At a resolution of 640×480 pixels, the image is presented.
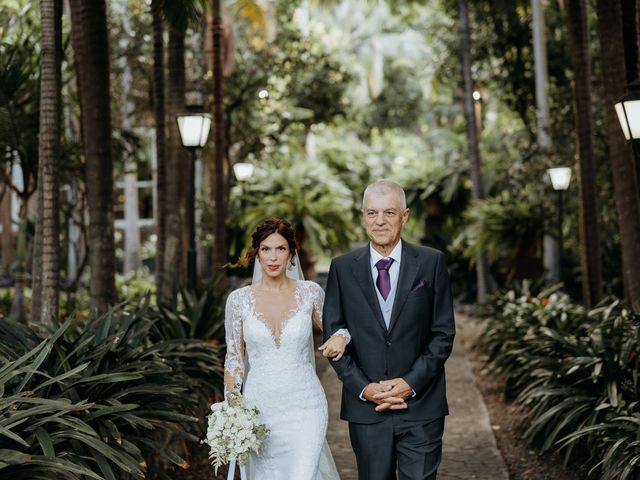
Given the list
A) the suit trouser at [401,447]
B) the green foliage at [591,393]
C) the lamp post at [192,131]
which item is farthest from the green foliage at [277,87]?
the suit trouser at [401,447]

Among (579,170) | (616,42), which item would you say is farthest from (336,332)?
(579,170)

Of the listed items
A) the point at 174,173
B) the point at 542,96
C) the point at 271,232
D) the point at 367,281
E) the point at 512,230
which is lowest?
the point at 367,281

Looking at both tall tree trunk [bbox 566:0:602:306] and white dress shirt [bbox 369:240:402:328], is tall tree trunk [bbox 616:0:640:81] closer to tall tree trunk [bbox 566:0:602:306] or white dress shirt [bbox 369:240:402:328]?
tall tree trunk [bbox 566:0:602:306]

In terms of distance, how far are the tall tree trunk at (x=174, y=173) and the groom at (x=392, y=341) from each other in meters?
7.34

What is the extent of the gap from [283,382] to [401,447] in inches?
33.3

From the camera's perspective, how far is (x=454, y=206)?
27672 mm

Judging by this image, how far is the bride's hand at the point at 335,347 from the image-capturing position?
4.53 meters

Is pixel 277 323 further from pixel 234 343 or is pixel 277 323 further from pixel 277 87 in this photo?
pixel 277 87

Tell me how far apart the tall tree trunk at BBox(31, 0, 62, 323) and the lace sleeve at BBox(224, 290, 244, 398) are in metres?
3.58

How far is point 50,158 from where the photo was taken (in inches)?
347

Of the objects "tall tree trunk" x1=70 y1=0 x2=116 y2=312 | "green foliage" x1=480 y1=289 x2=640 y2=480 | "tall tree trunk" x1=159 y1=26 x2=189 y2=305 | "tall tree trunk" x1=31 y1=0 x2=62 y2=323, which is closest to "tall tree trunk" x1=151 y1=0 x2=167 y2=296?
"tall tree trunk" x1=159 y1=26 x2=189 y2=305

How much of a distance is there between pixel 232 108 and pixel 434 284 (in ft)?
58.7

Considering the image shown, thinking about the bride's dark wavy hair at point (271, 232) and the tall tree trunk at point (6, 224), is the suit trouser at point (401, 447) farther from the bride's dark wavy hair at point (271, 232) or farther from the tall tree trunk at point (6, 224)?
the tall tree trunk at point (6, 224)

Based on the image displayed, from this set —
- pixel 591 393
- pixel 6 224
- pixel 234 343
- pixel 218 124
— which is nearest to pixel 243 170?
pixel 218 124
